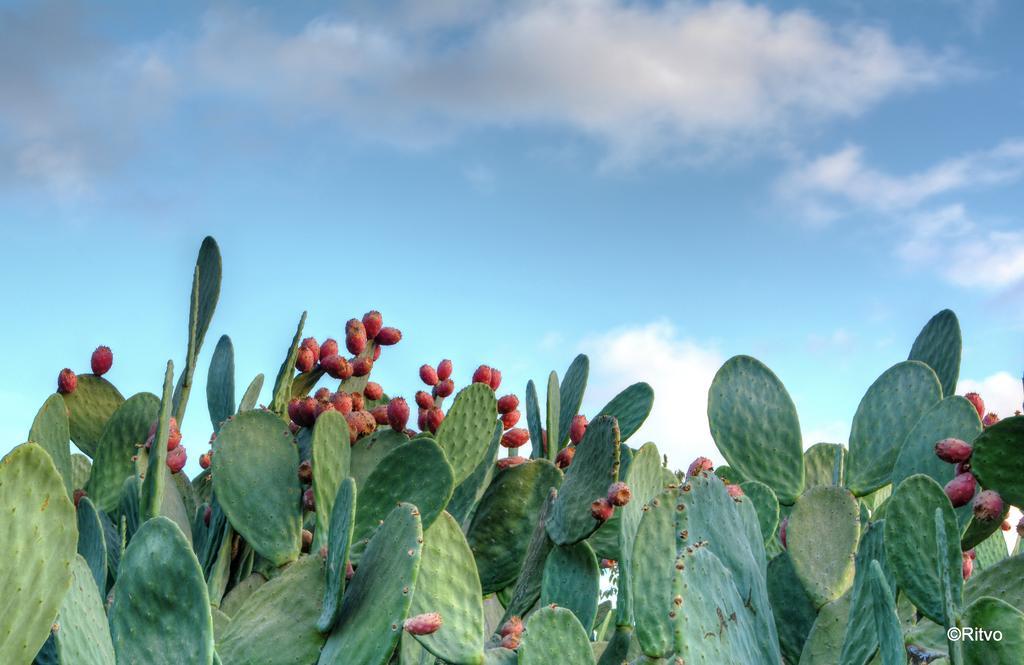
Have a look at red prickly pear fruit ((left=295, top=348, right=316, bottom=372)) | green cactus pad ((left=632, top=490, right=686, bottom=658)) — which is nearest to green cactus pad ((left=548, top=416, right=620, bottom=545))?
green cactus pad ((left=632, top=490, right=686, bottom=658))

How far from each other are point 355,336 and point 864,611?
4.03 feet

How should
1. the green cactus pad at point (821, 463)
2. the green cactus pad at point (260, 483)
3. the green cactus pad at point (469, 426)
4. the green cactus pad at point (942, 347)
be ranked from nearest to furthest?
the green cactus pad at point (260, 483) → the green cactus pad at point (469, 426) → the green cactus pad at point (942, 347) → the green cactus pad at point (821, 463)

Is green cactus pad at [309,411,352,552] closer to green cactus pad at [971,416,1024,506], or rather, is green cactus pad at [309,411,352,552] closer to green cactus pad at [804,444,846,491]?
green cactus pad at [971,416,1024,506]

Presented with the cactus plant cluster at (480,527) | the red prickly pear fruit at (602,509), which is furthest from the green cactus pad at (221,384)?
the red prickly pear fruit at (602,509)

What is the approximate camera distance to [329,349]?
7.81 ft

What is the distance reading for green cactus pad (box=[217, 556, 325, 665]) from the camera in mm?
1739

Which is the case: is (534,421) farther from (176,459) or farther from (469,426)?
(176,459)

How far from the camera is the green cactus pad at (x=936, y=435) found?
2064mm

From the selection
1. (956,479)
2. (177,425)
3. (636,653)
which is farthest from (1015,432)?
(177,425)

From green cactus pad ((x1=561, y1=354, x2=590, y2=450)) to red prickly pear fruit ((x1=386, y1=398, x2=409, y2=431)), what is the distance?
55cm

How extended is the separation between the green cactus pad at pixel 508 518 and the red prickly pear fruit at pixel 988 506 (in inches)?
31.1

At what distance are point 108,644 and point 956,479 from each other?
1469mm

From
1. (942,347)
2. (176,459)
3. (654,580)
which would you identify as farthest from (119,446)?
(942,347)

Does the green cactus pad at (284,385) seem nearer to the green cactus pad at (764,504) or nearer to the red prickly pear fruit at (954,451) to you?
the green cactus pad at (764,504)
